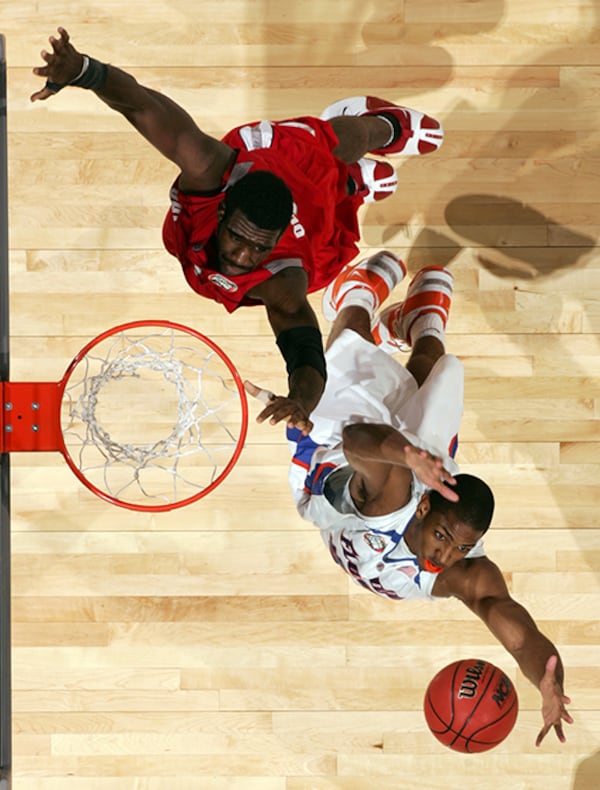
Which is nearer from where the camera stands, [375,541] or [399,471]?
[399,471]

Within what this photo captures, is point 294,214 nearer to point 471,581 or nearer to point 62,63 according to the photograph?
point 62,63

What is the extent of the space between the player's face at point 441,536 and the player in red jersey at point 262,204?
494 millimetres

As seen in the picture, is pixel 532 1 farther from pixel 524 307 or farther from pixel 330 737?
pixel 330 737

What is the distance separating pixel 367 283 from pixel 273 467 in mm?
745

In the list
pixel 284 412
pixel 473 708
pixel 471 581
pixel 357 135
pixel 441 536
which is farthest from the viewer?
pixel 357 135

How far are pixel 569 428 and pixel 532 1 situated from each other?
160 cm

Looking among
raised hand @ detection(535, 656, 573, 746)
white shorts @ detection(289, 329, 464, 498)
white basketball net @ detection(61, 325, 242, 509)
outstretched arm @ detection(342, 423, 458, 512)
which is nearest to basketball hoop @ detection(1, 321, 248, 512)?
white basketball net @ detection(61, 325, 242, 509)

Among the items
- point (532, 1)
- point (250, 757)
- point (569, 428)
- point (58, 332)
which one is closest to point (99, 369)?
point (58, 332)

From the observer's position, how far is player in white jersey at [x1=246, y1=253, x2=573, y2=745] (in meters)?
2.46

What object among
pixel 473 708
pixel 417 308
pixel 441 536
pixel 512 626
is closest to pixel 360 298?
pixel 417 308

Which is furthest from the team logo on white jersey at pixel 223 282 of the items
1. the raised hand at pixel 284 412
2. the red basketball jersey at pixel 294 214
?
the raised hand at pixel 284 412

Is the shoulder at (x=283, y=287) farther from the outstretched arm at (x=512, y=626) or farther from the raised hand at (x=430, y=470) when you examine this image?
the outstretched arm at (x=512, y=626)

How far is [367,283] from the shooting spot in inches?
119

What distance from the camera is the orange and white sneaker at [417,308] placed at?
303 cm
